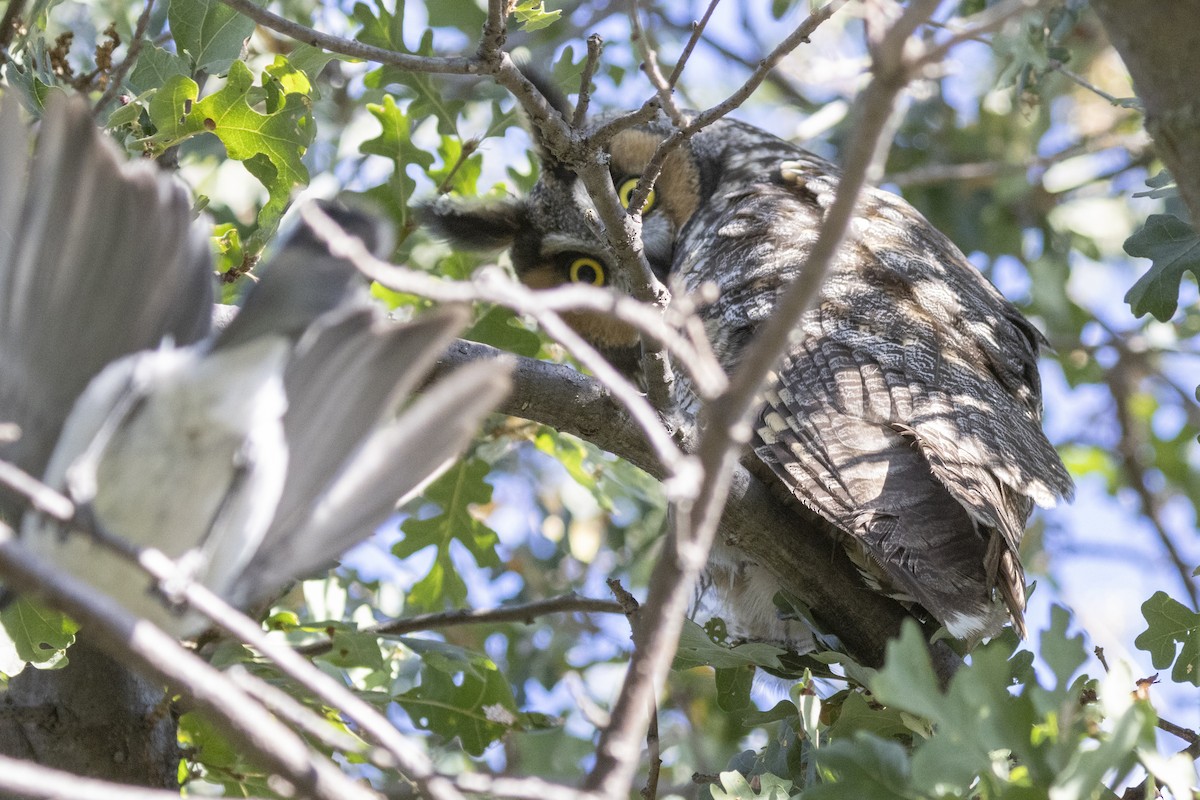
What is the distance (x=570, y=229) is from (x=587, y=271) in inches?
5.7

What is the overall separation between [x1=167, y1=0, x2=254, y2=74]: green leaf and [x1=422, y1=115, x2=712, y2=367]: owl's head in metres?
1.19

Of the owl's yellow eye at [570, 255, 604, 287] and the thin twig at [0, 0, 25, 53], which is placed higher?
the owl's yellow eye at [570, 255, 604, 287]

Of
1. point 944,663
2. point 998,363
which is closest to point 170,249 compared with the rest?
point 944,663

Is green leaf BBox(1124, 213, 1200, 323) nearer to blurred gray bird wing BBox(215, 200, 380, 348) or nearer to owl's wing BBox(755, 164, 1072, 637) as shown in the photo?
owl's wing BBox(755, 164, 1072, 637)

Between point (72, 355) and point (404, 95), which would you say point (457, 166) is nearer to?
point (404, 95)

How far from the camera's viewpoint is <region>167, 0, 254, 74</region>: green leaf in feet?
8.04

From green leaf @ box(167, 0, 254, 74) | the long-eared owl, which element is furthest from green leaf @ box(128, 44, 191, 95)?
the long-eared owl

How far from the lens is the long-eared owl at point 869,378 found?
7.21 feet

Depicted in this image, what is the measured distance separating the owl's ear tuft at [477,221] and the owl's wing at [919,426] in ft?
3.92

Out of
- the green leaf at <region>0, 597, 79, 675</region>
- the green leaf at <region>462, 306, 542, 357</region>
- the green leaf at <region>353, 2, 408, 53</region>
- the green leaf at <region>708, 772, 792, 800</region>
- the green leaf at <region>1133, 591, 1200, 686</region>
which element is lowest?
the green leaf at <region>0, 597, 79, 675</region>

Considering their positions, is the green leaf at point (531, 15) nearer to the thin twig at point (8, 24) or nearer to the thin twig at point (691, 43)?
the thin twig at point (691, 43)

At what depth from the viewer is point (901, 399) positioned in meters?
2.46

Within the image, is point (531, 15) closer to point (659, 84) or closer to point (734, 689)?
point (659, 84)

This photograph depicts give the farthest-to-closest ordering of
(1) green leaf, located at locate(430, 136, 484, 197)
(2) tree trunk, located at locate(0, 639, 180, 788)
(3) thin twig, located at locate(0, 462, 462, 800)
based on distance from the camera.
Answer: (1) green leaf, located at locate(430, 136, 484, 197)
(2) tree trunk, located at locate(0, 639, 180, 788)
(3) thin twig, located at locate(0, 462, 462, 800)
